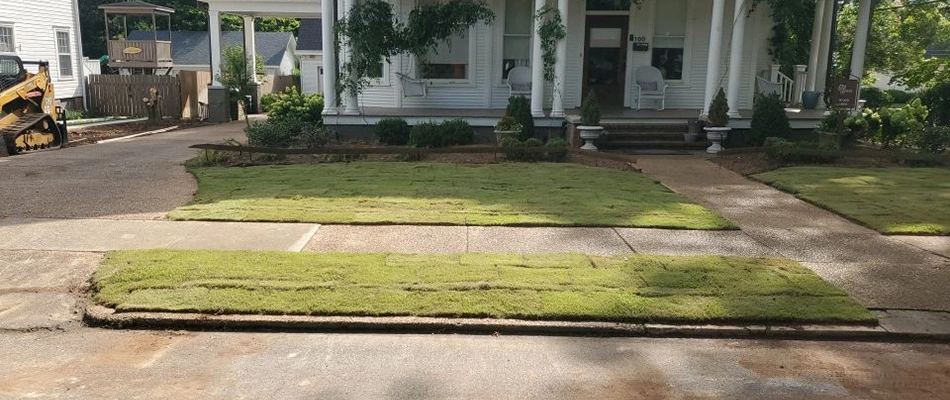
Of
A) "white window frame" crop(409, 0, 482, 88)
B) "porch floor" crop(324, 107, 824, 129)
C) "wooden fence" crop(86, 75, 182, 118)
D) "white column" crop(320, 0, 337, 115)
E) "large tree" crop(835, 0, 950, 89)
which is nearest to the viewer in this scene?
"porch floor" crop(324, 107, 824, 129)

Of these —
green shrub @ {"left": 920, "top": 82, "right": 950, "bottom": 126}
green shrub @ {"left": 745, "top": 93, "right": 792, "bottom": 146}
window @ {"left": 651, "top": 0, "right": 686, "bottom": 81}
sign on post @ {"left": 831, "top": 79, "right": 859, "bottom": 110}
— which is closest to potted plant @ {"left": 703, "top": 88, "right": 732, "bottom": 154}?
green shrub @ {"left": 745, "top": 93, "right": 792, "bottom": 146}

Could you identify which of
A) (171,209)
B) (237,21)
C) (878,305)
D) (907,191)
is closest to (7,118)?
(171,209)

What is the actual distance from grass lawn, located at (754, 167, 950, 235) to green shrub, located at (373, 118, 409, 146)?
268 inches

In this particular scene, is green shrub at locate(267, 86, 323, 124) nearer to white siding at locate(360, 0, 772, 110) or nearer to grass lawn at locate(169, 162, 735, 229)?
white siding at locate(360, 0, 772, 110)

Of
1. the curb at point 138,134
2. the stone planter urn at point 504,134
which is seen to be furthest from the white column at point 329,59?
Answer: the curb at point 138,134

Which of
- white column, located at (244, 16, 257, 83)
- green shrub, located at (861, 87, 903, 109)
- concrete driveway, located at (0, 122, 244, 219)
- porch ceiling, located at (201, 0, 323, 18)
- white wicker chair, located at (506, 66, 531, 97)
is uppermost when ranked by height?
Answer: porch ceiling, located at (201, 0, 323, 18)

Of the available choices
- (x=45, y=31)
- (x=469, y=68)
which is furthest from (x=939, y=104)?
(x=45, y=31)

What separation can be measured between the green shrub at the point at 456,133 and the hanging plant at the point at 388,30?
2.32 meters

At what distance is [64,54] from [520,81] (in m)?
16.6

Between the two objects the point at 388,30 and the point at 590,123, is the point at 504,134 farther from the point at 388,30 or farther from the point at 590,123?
the point at 388,30

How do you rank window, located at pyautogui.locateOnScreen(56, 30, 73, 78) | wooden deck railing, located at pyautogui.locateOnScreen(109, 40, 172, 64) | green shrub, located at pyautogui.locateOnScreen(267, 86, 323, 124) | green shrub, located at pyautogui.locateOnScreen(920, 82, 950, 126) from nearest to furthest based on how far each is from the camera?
green shrub, located at pyautogui.locateOnScreen(267, 86, 323, 124) < green shrub, located at pyautogui.locateOnScreen(920, 82, 950, 126) < window, located at pyautogui.locateOnScreen(56, 30, 73, 78) < wooden deck railing, located at pyautogui.locateOnScreen(109, 40, 172, 64)

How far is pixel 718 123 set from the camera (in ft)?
45.8

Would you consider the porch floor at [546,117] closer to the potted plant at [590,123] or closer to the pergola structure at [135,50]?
the potted plant at [590,123]

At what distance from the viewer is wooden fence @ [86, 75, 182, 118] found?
23.5 m
